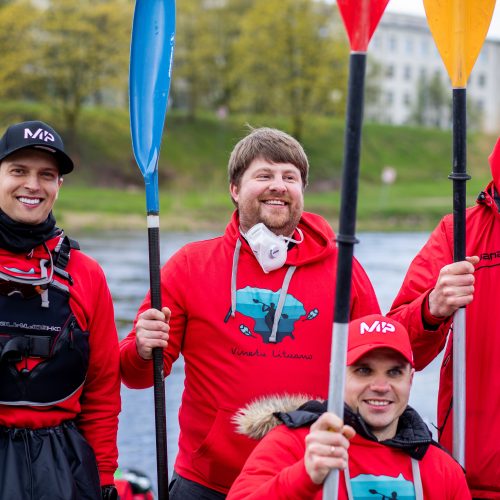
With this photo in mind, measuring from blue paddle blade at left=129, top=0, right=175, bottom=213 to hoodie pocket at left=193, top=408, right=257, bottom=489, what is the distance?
1057 millimetres

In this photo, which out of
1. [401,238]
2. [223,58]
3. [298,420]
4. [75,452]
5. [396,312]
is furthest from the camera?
[223,58]

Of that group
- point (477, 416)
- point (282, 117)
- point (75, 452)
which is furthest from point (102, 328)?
point (282, 117)

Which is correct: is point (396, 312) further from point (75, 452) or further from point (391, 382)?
point (75, 452)

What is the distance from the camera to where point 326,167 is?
42.9 metres

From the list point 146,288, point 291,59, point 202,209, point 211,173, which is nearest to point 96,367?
point 146,288

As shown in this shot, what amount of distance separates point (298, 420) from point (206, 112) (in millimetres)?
46123

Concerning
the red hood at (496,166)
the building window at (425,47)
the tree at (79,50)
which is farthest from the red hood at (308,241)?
the building window at (425,47)

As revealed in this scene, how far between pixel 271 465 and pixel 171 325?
37.3 inches

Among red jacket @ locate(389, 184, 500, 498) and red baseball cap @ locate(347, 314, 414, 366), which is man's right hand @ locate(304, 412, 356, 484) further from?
red jacket @ locate(389, 184, 500, 498)

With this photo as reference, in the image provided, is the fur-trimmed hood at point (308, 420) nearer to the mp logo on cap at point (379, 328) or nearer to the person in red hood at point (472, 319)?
the mp logo on cap at point (379, 328)

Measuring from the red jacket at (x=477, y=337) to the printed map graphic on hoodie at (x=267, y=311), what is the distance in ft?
1.26

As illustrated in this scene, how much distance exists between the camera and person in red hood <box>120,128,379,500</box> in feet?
11.0

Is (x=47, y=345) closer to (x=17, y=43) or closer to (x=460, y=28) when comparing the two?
(x=460, y=28)

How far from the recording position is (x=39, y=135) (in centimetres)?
323
